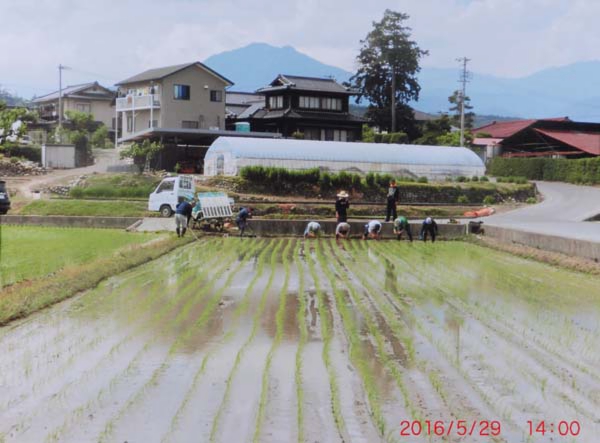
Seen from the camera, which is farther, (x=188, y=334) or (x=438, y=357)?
(x=188, y=334)

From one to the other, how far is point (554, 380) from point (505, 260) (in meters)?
9.76

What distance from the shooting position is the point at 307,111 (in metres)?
48.5

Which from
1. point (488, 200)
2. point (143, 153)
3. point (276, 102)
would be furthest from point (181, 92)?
point (488, 200)

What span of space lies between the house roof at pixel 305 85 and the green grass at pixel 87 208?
22392 mm

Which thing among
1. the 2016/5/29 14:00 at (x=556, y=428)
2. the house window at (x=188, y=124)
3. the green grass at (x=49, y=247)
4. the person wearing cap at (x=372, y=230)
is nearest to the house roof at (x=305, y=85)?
the house window at (x=188, y=124)

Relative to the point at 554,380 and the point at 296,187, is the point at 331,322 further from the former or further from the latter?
the point at 296,187

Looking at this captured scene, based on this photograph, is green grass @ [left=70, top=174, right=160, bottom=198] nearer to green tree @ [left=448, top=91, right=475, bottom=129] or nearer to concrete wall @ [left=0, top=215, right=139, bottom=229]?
concrete wall @ [left=0, top=215, right=139, bottom=229]

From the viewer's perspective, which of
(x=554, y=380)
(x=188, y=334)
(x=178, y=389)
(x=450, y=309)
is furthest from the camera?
(x=450, y=309)

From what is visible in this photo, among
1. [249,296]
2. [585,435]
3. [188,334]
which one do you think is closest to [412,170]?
[249,296]

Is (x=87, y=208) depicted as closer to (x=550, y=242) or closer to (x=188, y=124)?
(x=550, y=242)

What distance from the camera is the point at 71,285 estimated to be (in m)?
10.4

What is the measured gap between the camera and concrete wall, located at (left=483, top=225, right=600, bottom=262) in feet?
44.5

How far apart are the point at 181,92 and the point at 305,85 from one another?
8.32 meters

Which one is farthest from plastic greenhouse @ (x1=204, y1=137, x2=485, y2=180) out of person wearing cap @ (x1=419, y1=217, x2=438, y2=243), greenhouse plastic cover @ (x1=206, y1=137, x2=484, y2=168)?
person wearing cap @ (x1=419, y1=217, x2=438, y2=243)
